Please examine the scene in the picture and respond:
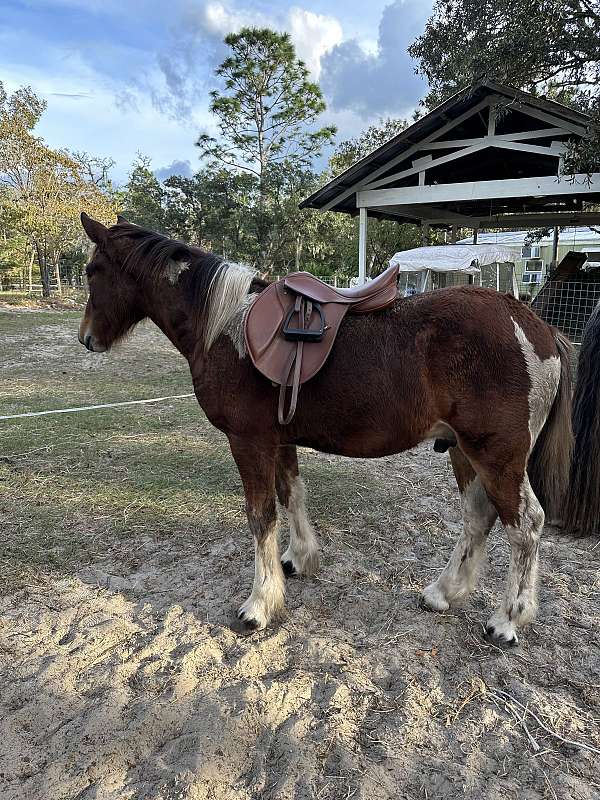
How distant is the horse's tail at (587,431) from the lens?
106 inches

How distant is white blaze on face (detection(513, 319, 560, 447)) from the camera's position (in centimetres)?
197

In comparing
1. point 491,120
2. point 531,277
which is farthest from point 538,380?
point 531,277

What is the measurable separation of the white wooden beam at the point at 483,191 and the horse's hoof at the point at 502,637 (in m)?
8.08

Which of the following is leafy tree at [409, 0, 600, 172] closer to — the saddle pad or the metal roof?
the saddle pad

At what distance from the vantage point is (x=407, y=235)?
2508 cm

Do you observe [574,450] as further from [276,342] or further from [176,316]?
[176,316]

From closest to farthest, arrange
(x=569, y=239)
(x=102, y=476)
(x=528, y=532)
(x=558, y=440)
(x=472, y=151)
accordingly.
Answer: (x=528, y=532)
(x=558, y=440)
(x=102, y=476)
(x=472, y=151)
(x=569, y=239)

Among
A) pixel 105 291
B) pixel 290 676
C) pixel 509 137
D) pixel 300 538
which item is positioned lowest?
pixel 290 676

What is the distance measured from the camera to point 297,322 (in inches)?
82.8

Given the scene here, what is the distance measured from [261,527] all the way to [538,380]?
54.5 inches

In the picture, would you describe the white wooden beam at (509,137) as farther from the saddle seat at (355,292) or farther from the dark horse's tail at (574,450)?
the saddle seat at (355,292)

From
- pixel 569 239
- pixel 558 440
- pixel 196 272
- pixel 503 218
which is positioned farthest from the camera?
pixel 569 239

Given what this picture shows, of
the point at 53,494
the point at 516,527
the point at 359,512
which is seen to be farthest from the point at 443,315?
the point at 53,494

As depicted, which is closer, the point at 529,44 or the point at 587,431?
the point at 587,431
